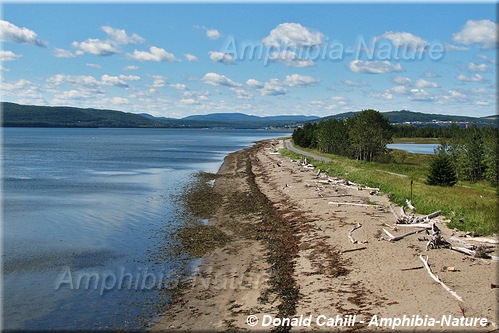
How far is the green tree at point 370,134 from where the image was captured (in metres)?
76.4

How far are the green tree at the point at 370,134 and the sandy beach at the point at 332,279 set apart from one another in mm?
Answer: 51555

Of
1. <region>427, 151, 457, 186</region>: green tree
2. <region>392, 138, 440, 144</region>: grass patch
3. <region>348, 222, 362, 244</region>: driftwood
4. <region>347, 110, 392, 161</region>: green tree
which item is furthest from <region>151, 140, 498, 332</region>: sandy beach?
<region>392, 138, 440, 144</region>: grass patch

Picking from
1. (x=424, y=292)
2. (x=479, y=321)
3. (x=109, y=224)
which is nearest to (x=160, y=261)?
(x=109, y=224)

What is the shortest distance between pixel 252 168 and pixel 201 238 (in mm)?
38300

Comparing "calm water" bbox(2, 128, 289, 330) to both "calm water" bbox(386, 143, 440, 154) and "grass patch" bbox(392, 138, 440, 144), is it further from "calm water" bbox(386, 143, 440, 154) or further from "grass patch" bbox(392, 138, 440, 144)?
"grass patch" bbox(392, 138, 440, 144)

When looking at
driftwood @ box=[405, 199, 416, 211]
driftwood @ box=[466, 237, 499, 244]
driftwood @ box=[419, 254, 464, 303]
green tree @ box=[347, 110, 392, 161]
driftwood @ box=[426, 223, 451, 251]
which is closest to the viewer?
driftwood @ box=[419, 254, 464, 303]

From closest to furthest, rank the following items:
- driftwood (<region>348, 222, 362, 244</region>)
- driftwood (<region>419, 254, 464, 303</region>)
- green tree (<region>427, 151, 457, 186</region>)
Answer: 1. driftwood (<region>419, 254, 464, 303</region>)
2. driftwood (<region>348, 222, 362, 244</region>)
3. green tree (<region>427, 151, 457, 186</region>)

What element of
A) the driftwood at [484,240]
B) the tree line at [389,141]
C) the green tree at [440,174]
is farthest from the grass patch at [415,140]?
the driftwood at [484,240]

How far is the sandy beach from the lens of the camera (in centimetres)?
1184

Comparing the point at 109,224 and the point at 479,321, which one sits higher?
the point at 479,321

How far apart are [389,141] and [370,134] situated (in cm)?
531

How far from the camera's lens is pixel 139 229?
25656mm

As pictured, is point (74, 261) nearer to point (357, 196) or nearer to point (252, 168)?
point (357, 196)

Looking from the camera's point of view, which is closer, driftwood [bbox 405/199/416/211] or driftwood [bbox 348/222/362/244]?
driftwood [bbox 348/222/362/244]
